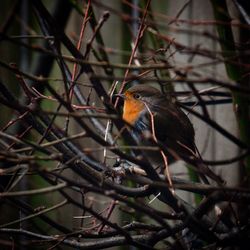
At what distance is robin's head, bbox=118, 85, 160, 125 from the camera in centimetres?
241

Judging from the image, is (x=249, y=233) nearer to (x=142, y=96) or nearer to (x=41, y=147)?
(x=41, y=147)

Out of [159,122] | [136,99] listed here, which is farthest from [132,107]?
[159,122]

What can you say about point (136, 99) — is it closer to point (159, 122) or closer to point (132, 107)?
point (132, 107)

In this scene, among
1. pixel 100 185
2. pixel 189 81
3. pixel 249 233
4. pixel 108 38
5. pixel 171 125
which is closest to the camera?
pixel 189 81

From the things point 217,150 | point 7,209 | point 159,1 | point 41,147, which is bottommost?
point 7,209

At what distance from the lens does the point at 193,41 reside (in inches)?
104

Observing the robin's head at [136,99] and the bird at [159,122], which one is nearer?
the bird at [159,122]

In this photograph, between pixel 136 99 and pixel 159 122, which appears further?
pixel 136 99

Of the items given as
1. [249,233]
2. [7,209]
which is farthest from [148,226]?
[7,209]

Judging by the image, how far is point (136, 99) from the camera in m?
2.39

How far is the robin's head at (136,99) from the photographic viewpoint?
7.89 feet

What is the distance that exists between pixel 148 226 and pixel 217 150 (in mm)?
1172

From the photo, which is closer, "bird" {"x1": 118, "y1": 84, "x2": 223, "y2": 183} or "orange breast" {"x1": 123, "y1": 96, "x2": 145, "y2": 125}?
"bird" {"x1": 118, "y1": 84, "x2": 223, "y2": 183}

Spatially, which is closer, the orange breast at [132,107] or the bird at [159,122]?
the bird at [159,122]
